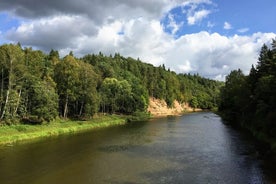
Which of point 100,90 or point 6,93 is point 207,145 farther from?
point 100,90

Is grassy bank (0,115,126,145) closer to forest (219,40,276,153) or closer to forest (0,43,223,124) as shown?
forest (0,43,223,124)

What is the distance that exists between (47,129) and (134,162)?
31.3 meters

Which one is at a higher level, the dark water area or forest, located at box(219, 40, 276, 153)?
forest, located at box(219, 40, 276, 153)

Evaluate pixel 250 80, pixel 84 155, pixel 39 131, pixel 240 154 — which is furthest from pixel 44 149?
pixel 250 80

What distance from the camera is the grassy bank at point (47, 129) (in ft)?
171

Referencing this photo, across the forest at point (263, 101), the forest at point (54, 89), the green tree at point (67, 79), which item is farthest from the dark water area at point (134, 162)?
the green tree at point (67, 79)

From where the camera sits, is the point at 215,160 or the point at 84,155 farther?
the point at 84,155

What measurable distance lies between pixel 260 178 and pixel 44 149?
29.8 meters

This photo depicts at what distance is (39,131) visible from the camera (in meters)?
59.8

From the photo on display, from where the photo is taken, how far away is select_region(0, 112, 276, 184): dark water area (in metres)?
29.8

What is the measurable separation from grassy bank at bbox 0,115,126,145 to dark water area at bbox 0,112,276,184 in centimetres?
411

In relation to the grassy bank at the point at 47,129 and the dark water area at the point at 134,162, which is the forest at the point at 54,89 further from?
the dark water area at the point at 134,162

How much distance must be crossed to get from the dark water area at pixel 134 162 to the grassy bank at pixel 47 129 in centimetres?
411

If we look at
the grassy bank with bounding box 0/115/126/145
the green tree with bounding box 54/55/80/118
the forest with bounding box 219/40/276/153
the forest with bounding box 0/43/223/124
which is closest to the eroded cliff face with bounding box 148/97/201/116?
the forest with bounding box 0/43/223/124
